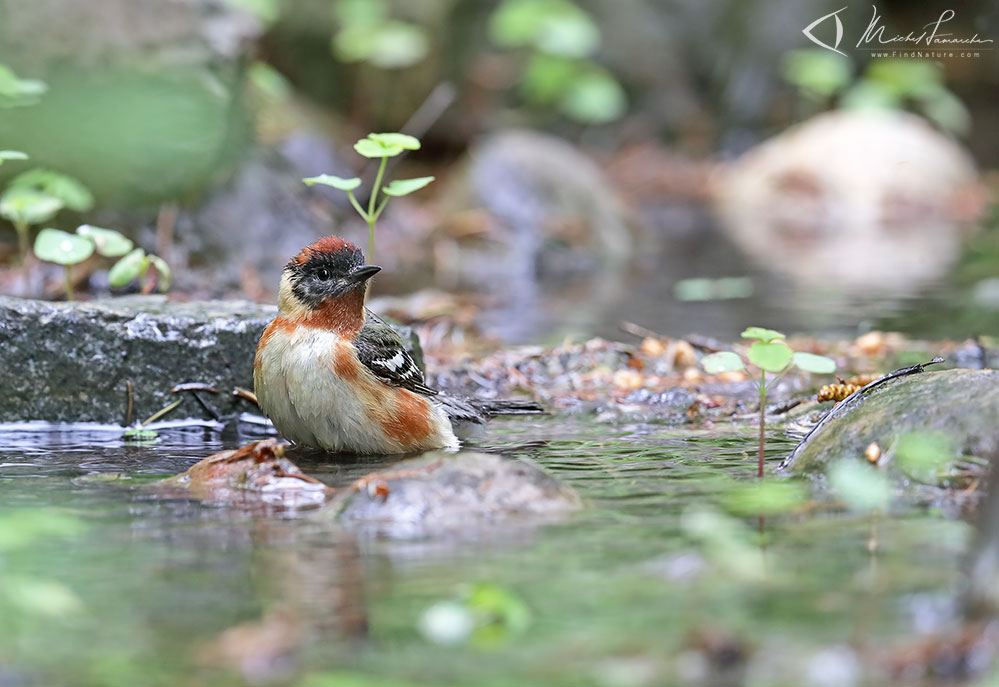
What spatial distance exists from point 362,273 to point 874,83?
19335 millimetres

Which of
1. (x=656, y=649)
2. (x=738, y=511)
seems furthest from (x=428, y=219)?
(x=656, y=649)

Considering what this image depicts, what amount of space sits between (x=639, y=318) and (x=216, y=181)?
168 inches

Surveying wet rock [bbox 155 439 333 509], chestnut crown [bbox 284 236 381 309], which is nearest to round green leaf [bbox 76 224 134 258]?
chestnut crown [bbox 284 236 381 309]

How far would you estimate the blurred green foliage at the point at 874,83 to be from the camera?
22.0m

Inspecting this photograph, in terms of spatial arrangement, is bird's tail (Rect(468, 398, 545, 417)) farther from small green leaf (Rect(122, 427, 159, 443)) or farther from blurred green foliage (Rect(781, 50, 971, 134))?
blurred green foliage (Rect(781, 50, 971, 134))

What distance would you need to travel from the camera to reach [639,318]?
31.7 ft

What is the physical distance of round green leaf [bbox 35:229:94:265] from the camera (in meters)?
6.22

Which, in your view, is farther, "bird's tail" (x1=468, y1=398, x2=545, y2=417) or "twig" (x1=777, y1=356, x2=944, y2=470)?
"bird's tail" (x1=468, y1=398, x2=545, y2=417)

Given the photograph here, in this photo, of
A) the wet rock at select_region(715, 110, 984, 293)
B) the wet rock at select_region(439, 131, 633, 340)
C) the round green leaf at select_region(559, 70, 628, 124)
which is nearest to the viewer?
the wet rock at select_region(439, 131, 633, 340)

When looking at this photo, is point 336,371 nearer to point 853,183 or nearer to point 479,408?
point 479,408

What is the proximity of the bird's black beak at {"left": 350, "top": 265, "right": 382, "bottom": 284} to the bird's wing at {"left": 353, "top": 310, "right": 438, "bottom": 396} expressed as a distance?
244mm

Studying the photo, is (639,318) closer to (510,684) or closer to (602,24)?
(510,684)

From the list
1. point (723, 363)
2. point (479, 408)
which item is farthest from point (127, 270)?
point (723, 363)

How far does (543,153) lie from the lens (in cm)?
1536
